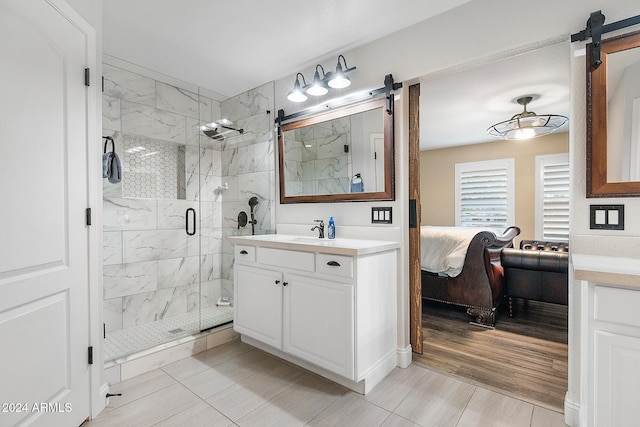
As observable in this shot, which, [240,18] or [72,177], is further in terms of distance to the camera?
[240,18]

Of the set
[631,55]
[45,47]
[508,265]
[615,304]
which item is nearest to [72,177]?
[45,47]

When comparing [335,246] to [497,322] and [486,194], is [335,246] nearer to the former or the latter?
[497,322]

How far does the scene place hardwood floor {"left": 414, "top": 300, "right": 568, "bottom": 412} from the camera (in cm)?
202

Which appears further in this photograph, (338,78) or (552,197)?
(552,197)

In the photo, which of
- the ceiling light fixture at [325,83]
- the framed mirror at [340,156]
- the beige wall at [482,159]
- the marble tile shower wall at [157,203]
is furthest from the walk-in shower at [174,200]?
the beige wall at [482,159]

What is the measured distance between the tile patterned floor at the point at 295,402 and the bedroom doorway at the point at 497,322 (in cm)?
21

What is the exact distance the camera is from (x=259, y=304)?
97.5 inches

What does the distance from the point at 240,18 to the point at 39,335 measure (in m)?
2.23

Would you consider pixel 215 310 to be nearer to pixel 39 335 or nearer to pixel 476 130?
pixel 39 335

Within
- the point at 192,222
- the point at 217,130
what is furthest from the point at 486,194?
the point at 192,222

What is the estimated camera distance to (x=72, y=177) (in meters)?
1.63

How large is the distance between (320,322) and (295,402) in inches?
19.2

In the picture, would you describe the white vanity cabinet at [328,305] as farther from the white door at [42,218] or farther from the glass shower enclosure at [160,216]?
the white door at [42,218]

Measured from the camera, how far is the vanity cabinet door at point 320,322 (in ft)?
6.32
